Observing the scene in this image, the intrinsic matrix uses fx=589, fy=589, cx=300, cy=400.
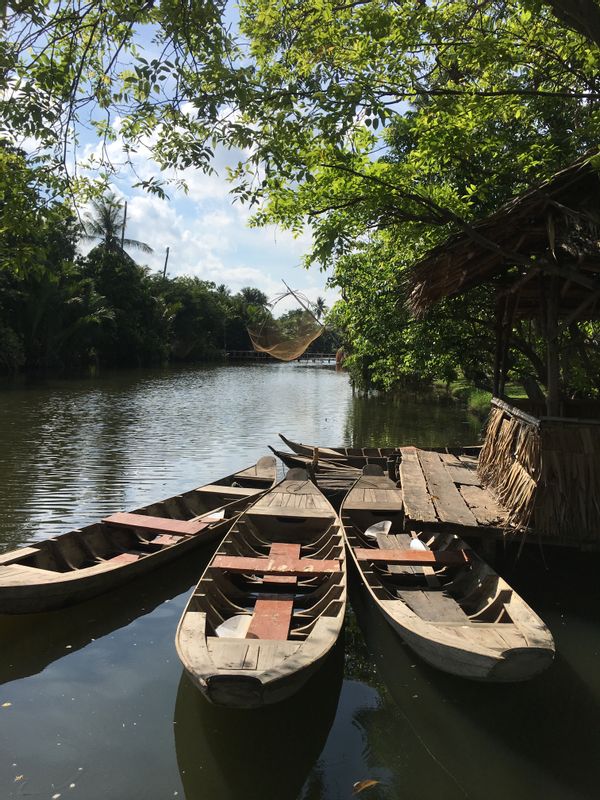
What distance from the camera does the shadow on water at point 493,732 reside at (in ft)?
12.9

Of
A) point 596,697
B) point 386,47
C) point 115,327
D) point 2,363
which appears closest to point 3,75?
point 386,47

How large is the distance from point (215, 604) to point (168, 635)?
93 cm

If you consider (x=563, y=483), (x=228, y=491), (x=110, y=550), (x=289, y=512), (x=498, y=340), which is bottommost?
(x=110, y=550)

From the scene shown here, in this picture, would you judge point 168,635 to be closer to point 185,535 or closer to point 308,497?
point 185,535

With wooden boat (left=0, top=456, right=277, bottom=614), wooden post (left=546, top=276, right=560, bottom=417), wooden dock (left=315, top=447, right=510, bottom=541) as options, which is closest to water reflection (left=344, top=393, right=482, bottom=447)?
wooden dock (left=315, top=447, right=510, bottom=541)

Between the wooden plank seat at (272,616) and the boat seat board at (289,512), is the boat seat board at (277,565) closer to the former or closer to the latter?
the wooden plank seat at (272,616)

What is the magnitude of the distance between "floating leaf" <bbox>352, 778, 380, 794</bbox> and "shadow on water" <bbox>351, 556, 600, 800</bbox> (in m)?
0.18

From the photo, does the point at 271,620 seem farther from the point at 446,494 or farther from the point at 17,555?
the point at 446,494

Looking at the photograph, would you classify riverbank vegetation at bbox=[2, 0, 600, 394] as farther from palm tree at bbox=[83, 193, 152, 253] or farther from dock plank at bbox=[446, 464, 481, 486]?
palm tree at bbox=[83, 193, 152, 253]

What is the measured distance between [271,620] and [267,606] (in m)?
0.32

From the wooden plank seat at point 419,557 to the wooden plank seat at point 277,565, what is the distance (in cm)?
46

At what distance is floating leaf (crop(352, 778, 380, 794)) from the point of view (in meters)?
3.84

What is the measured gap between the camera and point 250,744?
4.27 m

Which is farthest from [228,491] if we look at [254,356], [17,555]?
[254,356]
